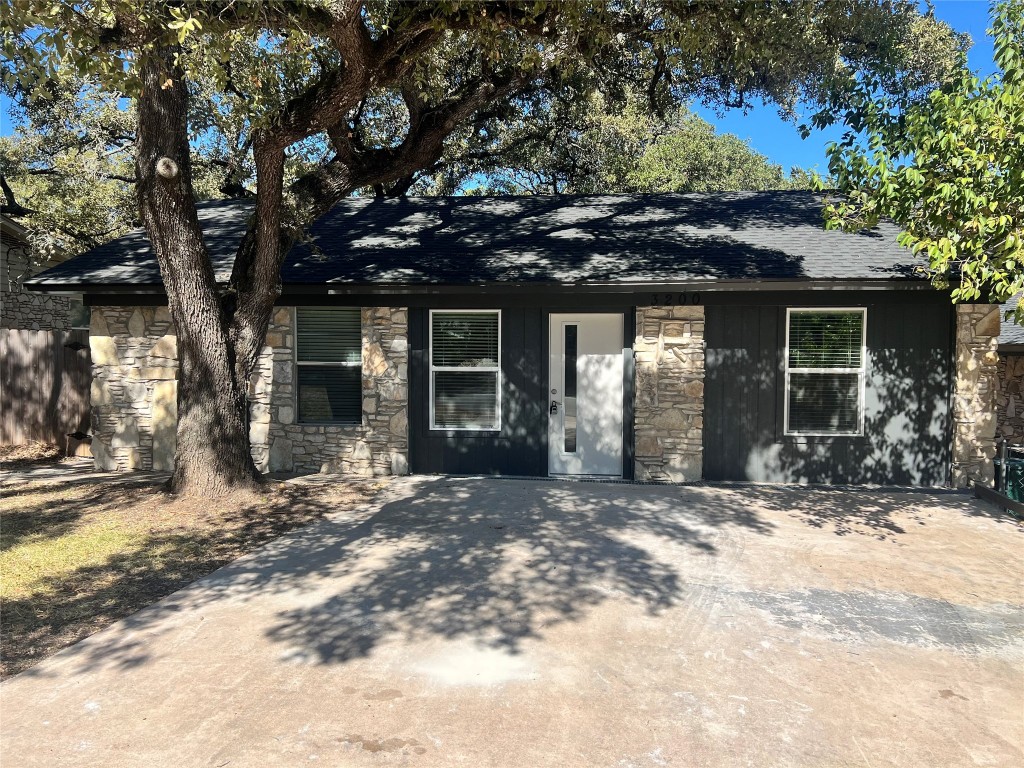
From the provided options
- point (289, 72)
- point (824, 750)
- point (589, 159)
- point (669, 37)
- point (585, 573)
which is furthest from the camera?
point (589, 159)

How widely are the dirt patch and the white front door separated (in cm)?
793

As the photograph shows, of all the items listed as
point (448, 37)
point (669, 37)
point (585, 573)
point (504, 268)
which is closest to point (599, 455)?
point (504, 268)

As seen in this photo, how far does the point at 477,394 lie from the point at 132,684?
21.6ft

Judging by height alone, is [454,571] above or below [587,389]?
below

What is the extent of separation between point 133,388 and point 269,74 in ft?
17.0

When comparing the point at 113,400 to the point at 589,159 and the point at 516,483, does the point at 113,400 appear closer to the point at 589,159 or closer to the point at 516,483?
→ the point at 516,483

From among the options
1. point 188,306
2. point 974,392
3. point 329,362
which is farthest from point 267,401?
point 974,392

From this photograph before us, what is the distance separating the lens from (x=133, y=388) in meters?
10.6

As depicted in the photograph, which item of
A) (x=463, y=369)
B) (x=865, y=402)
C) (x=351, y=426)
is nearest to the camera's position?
(x=865, y=402)

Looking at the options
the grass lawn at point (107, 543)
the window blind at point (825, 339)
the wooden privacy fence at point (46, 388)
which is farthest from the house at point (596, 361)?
the wooden privacy fence at point (46, 388)

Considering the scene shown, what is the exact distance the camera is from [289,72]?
30.7 ft

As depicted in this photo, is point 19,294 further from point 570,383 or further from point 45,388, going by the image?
point 570,383

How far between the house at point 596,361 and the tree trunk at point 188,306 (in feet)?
6.73

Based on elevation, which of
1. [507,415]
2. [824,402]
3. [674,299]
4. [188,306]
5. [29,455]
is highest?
[674,299]
